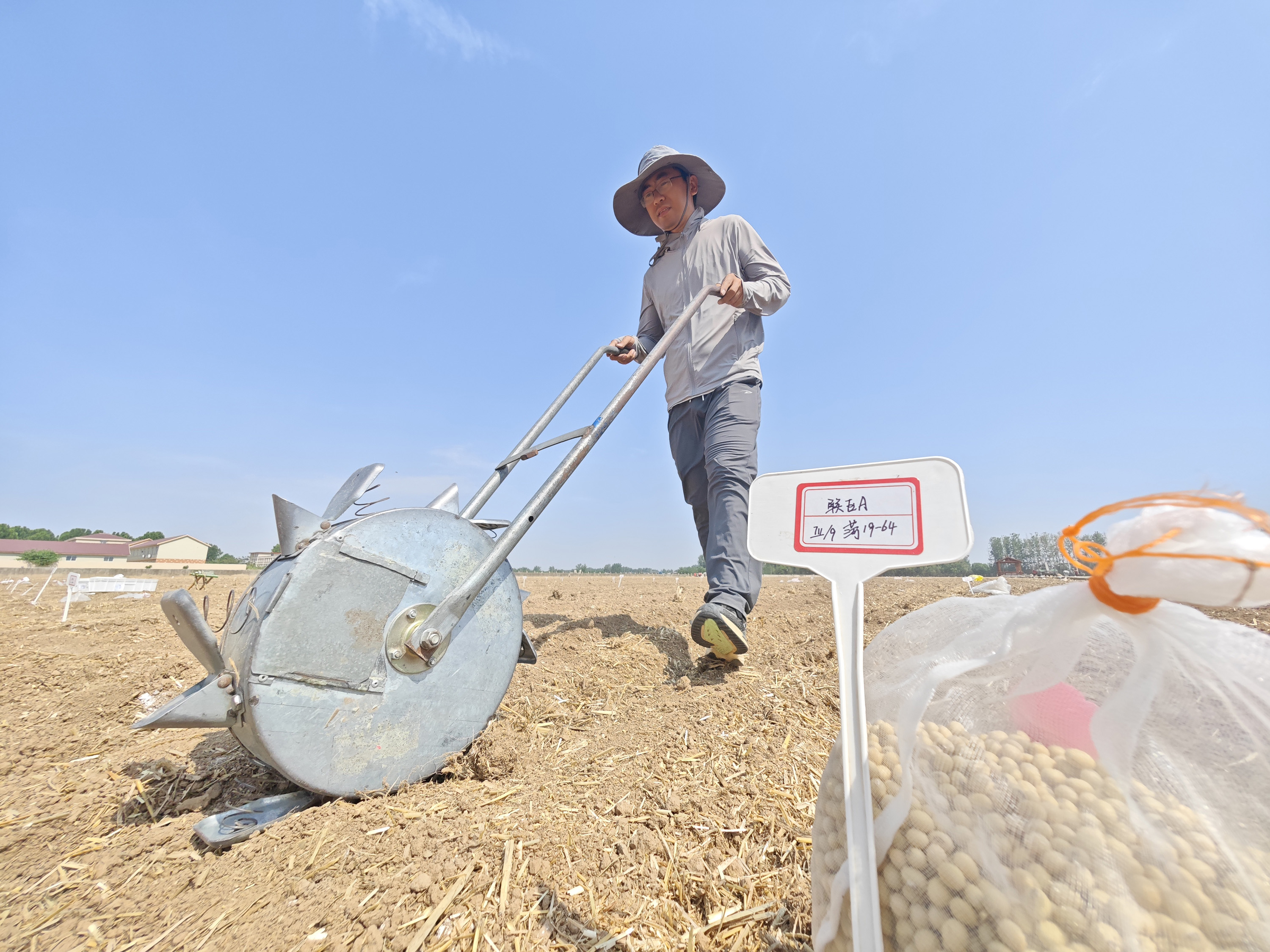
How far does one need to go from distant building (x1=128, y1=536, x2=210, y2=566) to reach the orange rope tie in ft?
223

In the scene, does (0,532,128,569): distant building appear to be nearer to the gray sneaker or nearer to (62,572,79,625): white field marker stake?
(62,572,79,625): white field marker stake

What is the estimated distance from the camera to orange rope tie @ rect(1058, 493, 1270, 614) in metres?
0.63

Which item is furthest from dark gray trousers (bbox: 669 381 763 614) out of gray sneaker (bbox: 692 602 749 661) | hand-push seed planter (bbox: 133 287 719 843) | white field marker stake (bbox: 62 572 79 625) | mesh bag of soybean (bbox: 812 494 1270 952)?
white field marker stake (bbox: 62 572 79 625)

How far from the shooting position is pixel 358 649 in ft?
5.30

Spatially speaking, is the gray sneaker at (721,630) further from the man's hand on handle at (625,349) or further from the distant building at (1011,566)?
the distant building at (1011,566)

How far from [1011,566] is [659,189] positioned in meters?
17.5

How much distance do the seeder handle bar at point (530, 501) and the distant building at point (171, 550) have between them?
6568 centimetres

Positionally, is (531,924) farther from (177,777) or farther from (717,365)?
(717,365)

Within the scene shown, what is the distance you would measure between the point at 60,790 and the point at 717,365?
3.09 metres

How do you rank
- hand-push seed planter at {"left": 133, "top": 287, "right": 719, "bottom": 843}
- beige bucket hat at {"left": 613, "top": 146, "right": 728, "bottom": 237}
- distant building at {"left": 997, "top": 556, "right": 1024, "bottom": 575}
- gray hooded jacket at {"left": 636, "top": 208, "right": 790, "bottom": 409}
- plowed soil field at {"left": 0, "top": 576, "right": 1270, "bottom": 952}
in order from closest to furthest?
plowed soil field at {"left": 0, "top": 576, "right": 1270, "bottom": 952} < hand-push seed planter at {"left": 133, "top": 287, "right": 719, "bottom": 843} < gray hooded jacket at {"left": 636, "top": 208, "right": 790, "bottom": 409} < beige bucket hat at {"left": 613, "top": 146, "right": 728, "bottom": 237} < distant building at {"left": 997, "top": 556, "right": 1024, "bottom": 575}

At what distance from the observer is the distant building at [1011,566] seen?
15.9m

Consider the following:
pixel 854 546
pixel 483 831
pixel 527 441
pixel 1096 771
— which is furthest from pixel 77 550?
pixel 1096 771

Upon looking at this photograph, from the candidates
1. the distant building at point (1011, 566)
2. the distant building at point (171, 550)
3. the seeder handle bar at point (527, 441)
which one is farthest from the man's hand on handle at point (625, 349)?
the distant building at point (171, 550)

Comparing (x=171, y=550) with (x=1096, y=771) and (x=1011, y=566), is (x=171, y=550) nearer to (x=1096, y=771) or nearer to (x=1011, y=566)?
(x=1011, y=566)
